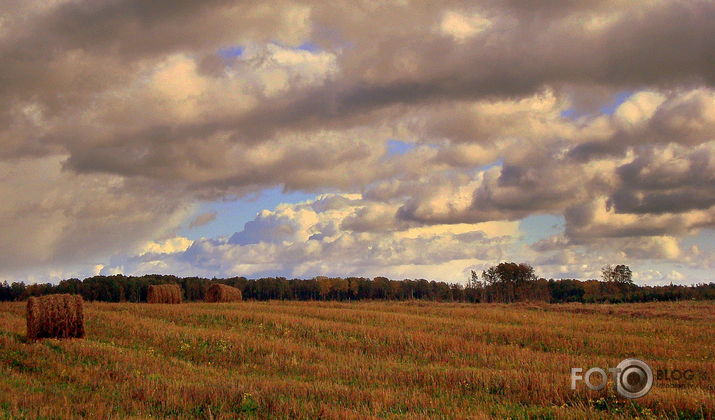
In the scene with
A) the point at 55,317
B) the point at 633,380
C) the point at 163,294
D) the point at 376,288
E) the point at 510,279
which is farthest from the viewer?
the point at 376,288

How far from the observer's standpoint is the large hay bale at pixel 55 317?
1024 inches

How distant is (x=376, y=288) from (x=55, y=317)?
13157cm

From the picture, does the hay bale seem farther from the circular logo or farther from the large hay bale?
the circular logo

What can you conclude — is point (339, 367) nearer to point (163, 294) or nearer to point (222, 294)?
point (163, 294)

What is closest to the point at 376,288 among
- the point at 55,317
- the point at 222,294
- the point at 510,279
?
the point at 510,279

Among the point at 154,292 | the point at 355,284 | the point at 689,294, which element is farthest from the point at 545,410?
the point at 355,284

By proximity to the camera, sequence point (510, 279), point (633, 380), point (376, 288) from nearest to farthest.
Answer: point (633, 380), point (510, 279), point (376, 288)

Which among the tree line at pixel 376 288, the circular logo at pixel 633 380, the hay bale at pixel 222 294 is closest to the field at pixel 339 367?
the circular logo at pixel 633 380

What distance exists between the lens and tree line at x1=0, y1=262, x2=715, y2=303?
4705 inches

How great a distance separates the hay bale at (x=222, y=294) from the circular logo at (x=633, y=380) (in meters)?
43.1

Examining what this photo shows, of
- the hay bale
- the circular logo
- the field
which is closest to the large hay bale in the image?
the field

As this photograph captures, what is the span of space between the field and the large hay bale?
0.86 metres

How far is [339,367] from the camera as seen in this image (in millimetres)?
20031

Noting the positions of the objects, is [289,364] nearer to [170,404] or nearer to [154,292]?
[170,404]
